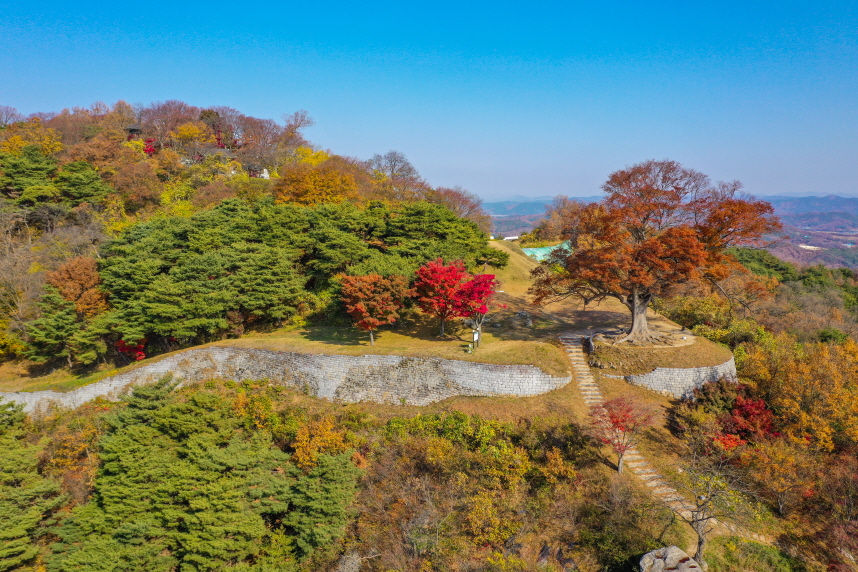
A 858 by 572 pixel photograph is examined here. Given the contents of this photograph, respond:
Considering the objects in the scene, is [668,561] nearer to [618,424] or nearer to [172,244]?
[618,424]

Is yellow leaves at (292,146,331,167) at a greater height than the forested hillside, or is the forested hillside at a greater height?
yellow leaves at (292,146,331,167)

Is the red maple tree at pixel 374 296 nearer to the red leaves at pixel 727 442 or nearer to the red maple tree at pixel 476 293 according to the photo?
the red maple tree at pixel 476 293

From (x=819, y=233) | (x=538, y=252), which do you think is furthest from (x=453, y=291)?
(x=819, y=233)

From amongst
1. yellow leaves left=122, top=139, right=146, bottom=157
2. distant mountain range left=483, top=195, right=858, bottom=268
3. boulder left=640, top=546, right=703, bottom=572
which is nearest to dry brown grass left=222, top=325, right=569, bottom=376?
boulder left=640, top=546, right=703, bottom=572

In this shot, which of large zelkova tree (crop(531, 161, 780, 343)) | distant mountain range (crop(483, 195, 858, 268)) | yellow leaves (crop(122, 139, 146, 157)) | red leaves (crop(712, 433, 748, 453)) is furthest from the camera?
distant mountain range (crop(483, 195, 858, 268))

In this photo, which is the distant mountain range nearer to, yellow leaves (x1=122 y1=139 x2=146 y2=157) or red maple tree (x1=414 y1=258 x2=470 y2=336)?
red maple tree (x1=414 y1=258 x2=470 y2=336)
